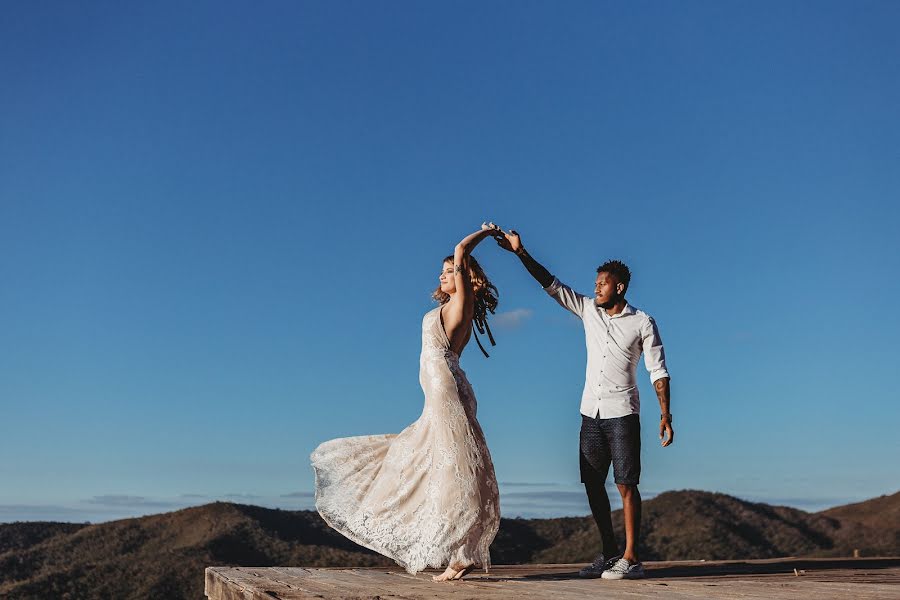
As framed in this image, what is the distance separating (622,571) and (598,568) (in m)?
0.40

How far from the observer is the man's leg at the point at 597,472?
22.9 feet

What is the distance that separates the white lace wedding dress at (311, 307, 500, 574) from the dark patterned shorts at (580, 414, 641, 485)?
104cm

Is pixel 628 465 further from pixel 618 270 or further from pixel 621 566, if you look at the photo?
pixel 618 270

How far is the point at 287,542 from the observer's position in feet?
50.6

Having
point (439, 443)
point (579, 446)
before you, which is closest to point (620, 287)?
point (579, 446)

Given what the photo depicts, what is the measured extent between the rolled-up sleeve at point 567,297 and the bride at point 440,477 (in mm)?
728

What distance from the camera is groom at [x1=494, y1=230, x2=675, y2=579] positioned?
6.77 meters

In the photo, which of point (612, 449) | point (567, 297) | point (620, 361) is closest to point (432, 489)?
point (612, 449)

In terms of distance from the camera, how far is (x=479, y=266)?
6.65 m

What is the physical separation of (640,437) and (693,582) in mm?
1160

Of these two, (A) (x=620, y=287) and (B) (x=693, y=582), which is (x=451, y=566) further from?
(A) (x=620, y=287)

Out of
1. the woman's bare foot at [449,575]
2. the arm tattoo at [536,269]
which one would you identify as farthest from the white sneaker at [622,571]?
the arm tattoo at [536,269]

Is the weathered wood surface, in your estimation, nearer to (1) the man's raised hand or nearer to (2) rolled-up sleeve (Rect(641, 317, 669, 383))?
(2) rolled-up sleeve (Rect(641, 317, 669, 383))

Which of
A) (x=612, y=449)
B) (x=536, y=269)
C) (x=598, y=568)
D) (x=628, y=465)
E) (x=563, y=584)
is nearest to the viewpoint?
(x=563, y=584)
